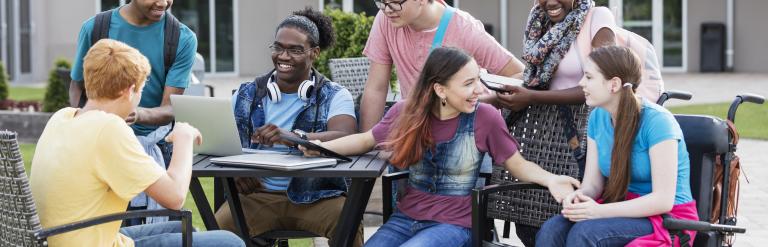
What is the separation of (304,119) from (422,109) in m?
0.71

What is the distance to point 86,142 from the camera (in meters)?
3.63

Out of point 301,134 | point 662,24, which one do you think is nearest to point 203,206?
point 301,134

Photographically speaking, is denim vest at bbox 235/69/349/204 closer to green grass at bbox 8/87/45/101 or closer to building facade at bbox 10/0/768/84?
green grass at bbox 8/87/45/101

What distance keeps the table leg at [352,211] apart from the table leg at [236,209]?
0.36 m

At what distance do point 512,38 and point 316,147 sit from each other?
20110 millimetres

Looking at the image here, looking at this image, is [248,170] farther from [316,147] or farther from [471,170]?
[471,170]

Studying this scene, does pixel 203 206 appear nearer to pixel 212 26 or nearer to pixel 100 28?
pixel 100 28

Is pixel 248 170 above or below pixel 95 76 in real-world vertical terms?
below

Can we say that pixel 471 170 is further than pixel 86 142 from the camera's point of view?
Yes

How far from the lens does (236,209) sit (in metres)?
4.77

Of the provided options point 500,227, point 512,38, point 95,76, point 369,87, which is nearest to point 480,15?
point 512,38

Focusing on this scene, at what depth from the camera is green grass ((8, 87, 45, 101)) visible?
726 inches

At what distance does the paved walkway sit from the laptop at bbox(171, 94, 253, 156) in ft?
6.35

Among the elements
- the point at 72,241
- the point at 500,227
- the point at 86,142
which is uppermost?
the point at 86,142
